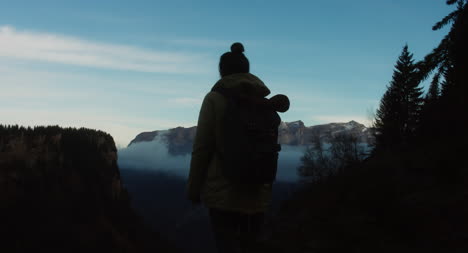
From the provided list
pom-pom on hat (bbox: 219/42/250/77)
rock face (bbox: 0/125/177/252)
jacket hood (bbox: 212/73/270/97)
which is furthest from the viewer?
rock face (bbox: 0/125/177/252)

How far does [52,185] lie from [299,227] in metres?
112

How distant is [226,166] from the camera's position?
3.66 meters

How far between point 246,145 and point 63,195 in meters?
117

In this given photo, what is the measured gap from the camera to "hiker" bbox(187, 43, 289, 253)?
3.66 meters

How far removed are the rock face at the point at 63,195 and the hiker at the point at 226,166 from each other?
96.0 meters

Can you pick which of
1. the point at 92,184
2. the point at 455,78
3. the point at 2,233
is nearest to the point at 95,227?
the point at 92,184

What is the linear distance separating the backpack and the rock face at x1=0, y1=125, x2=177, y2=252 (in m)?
96.2

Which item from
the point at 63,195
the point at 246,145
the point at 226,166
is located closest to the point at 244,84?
the point at 246,145

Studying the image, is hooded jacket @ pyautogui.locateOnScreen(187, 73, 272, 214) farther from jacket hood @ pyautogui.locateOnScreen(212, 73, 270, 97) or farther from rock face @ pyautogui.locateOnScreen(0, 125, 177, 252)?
rock face @ pyautogui.locateOnScreen(0, 125, 177, 252)

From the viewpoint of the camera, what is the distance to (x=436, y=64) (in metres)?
9.45

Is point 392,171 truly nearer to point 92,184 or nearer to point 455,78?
point 455,78

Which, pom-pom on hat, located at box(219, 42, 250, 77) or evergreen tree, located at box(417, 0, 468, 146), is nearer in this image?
pom-pom on hat, located at box(219, 42, 250, 77)

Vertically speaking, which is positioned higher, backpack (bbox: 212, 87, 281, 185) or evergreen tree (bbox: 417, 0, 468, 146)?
evergreen tree (bbox: 417, 0, 468, 146)

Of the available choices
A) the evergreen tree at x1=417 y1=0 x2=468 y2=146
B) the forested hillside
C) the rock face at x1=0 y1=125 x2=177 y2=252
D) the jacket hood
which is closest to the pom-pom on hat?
the jacket hood
